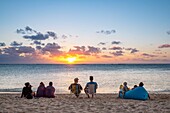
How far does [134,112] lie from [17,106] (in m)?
4.82

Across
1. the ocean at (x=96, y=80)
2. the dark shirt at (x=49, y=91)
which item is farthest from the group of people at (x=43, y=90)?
the ocean at (x=96, y=80)

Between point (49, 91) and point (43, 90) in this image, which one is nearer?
point (43, 90)

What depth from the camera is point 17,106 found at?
10.6m

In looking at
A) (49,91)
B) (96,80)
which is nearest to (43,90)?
(49,91)

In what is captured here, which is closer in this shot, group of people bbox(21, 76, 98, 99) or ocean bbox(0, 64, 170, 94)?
group of people bbox(21, 76, 98, 99)

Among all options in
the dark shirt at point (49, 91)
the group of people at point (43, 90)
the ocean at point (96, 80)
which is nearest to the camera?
the group of people at point (43, 90)

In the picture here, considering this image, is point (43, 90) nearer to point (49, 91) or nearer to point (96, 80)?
point (49, 91)

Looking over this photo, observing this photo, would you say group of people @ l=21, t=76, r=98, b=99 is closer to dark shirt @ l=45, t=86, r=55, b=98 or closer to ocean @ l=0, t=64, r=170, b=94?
dark shirt @ l=45, t=86, r=55, b=98

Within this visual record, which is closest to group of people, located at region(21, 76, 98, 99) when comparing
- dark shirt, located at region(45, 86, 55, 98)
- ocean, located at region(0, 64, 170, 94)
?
dark shirt, located at region(45, 86, 55, 98)

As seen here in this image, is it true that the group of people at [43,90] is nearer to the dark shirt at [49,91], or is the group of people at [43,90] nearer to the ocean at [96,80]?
the dark shirt at [49,91]

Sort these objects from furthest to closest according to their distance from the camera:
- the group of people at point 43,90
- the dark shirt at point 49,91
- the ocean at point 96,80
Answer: the ocean at point 96,80, the dark shirt at point 49,91, the group of people at point 43,90

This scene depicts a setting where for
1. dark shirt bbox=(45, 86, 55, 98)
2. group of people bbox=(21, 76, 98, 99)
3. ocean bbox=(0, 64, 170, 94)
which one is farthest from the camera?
ocean bbox=(0, 64, 170, 94)

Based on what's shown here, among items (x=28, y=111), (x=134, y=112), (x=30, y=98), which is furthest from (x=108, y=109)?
(x=30, y=98)

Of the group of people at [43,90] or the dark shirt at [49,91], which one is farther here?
the dark shirt at [49,91]
